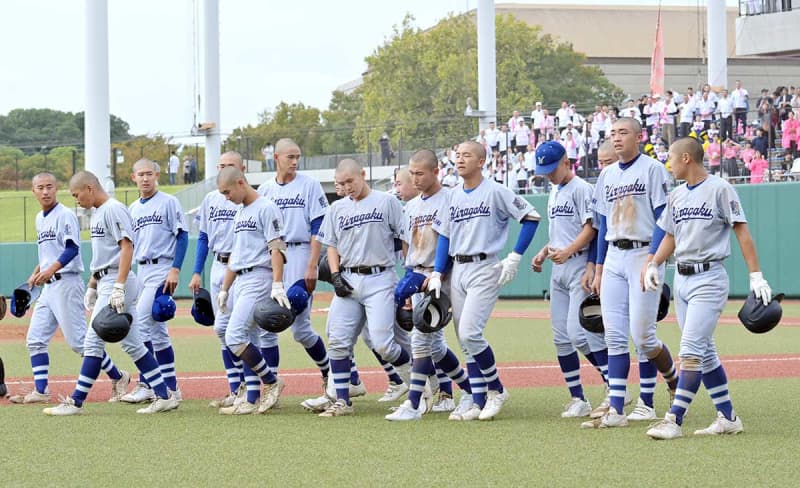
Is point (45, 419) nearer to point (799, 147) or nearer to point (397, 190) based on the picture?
point (397, 190)

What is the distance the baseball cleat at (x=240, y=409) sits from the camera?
9539mm

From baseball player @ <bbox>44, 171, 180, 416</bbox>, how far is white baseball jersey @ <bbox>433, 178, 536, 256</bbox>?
270 centimetres

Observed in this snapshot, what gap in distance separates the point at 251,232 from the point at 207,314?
1276 millimetres

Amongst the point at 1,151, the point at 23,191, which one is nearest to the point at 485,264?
the point at 23,191

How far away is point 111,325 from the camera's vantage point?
9461mm

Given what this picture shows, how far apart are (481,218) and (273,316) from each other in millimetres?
1832

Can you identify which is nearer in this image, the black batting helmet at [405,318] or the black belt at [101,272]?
the black batting helmet at [405,318]

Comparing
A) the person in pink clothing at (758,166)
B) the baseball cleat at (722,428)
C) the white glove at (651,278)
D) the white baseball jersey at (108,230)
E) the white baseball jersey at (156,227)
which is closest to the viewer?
the baseball cleat at (722,428)

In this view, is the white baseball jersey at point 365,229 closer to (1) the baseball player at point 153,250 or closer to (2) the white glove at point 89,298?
(1) the baseball player at point 153,250

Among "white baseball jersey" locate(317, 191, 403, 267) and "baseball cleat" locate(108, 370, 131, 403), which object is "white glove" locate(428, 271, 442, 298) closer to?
"white baseball jersey" locate(317, 191, 403, 267)

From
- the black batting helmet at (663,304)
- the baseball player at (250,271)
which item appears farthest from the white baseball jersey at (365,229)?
the black batting helmet at (663,304)

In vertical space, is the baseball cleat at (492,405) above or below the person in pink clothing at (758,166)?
below

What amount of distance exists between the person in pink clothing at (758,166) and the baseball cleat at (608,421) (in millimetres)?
18694

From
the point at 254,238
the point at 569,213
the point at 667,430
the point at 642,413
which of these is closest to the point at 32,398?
the point at 254,238
